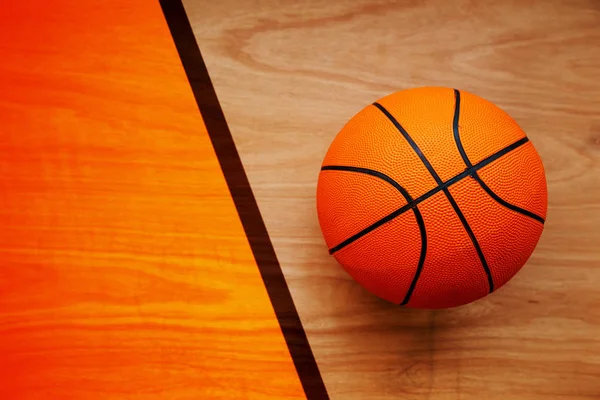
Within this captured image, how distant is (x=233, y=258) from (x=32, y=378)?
572 millimetres

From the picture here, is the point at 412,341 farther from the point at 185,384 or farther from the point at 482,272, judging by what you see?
the point at 185,384

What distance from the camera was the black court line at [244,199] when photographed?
1423mm

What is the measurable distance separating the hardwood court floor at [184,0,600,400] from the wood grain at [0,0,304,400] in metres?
0.13

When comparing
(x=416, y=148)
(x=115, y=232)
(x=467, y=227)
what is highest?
(x=416, y=148)

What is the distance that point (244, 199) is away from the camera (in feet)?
4.96

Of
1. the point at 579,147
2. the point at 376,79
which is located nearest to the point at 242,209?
the point at 376,79

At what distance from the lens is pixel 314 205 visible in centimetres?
150

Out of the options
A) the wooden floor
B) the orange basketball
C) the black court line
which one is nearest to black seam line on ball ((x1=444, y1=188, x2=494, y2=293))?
the orange basketball

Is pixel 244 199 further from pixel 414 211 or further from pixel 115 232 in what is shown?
pixel 414 211

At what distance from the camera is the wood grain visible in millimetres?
1414

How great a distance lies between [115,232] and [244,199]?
0.35m

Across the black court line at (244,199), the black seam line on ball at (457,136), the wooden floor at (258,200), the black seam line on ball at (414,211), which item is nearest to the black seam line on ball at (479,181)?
the black seam line on ball at (457,136)

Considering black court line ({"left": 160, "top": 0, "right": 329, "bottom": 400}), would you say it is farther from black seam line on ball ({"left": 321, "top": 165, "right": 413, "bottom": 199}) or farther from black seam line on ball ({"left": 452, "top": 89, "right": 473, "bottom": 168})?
black seam line on ball ({"left": 452, "top": 89, "right": 473, "bottom": 168})

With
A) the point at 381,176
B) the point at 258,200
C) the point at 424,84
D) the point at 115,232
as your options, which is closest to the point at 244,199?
the point at 258,200
